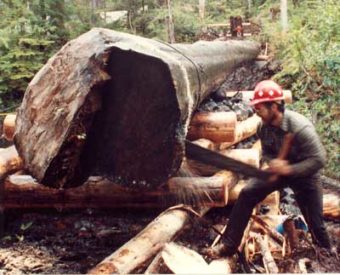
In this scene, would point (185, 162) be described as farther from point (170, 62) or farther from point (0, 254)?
point (0, 254)

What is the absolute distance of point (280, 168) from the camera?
174 inches

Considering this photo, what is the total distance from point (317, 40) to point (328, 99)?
2.25m

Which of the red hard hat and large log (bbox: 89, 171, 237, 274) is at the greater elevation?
the red hard hat

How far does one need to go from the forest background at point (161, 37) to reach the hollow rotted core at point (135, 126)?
477cm

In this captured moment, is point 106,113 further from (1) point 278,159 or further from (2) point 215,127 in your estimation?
(2) point 215,127

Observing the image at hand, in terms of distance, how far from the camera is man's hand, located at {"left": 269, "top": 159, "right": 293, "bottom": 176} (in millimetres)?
4422

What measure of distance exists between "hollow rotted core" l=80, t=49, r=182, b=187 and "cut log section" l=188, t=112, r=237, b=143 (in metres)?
1.78

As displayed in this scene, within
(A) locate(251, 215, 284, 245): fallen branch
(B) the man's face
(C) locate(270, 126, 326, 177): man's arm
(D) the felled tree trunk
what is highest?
(B) the man's face

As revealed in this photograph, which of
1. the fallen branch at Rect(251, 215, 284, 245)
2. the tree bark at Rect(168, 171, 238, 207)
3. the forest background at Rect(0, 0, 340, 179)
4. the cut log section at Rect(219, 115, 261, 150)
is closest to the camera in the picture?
the fallen branch at Rect(251, 215, 284, 245)

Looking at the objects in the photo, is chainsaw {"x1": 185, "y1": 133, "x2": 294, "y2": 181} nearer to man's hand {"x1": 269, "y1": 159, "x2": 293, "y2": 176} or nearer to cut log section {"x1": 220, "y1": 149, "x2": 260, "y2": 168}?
man's hand {"x1": 269, "y1": 159, "x2": 293, "y2": 176}

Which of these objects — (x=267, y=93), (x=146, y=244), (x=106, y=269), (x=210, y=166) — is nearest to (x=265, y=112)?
(x=267, y=93)

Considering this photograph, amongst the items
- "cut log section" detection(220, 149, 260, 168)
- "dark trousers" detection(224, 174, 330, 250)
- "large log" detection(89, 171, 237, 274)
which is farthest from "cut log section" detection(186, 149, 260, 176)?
"dark trousers" detection(224, 174, 330, 250)

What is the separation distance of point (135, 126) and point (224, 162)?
0.97 meters

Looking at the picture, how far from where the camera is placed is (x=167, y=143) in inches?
169
